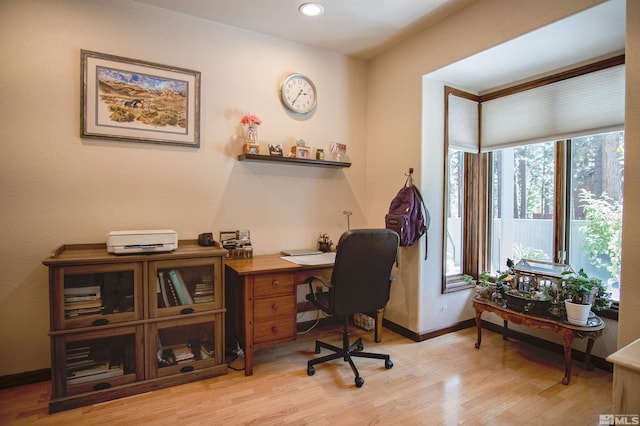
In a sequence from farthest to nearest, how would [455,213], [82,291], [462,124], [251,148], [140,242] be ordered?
[455,213] → [462,124] → [251,148] → [140,242] → [82,291]

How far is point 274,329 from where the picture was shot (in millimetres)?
2500

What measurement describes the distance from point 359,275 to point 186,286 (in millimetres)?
1211

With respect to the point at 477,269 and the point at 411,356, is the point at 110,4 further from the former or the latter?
the point at 477,269

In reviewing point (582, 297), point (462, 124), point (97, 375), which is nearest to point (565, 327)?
point (582, 297)

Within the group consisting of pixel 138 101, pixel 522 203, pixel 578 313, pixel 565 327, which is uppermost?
pixel 138 101

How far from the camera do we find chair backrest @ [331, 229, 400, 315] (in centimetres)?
222

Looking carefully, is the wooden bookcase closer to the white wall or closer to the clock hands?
the white wall

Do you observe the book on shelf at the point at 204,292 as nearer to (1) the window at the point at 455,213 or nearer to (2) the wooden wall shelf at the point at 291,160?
(2) the wooden wall shelf at the point at 291,160

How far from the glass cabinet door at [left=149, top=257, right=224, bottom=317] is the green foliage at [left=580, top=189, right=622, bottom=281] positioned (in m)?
2.91

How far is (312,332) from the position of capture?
3230 mm

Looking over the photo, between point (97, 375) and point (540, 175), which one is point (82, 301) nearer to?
point (97, 375)

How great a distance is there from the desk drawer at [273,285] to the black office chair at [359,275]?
19cm

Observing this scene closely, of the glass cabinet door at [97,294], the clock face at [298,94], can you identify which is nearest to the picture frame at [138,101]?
the clock face at [298,94]

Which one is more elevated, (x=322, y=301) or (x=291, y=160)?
(x=291, y=160)
